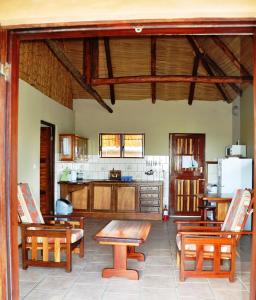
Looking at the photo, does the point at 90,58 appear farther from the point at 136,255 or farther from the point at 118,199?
the point at 136,255

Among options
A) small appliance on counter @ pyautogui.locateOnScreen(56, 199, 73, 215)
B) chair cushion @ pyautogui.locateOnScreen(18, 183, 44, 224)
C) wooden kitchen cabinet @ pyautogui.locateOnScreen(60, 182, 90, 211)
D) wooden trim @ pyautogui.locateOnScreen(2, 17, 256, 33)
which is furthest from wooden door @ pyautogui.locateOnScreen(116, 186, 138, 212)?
wooden trim @ pyautogui.locateOnScreen(2, 17, 256, 33)

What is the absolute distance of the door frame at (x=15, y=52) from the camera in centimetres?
215

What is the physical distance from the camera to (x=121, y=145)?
8.98 meters

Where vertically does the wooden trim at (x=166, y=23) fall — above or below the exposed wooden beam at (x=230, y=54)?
below

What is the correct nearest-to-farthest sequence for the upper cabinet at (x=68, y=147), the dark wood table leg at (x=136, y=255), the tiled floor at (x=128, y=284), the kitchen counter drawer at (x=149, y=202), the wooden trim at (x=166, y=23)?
1. the wooden trim at (x=166, y=23)
2. the tiled floor at (x=128, y=284)
3. the dark wood table leg at (x=136, y=255)
4. the upper cabinet at (x=68, y=147)
5. the kitchen counter drawer at (x=149, y=202)

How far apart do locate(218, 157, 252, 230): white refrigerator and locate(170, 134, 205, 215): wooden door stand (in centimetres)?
212

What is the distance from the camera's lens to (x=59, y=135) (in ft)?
25.0

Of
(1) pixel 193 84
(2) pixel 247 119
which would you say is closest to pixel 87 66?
(1) pixel 193 84

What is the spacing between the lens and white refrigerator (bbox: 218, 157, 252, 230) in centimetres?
664

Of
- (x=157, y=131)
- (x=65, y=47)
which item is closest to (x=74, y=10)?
(x=65, y=47)

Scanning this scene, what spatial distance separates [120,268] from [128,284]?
268 mm

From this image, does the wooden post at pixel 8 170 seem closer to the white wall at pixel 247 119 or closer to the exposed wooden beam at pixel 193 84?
the white wall at pixel 247 119

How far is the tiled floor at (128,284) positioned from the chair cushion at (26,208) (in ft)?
2.09

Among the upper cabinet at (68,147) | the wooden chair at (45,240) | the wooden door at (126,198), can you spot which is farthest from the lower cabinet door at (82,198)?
the wooden chair at (45,240)
